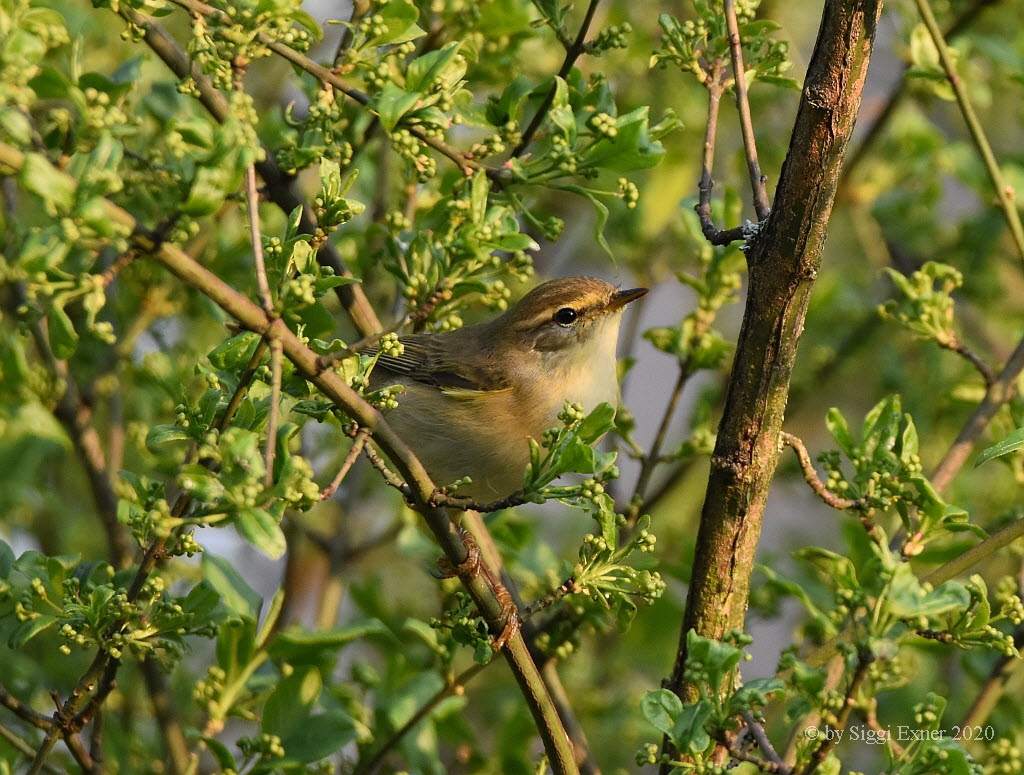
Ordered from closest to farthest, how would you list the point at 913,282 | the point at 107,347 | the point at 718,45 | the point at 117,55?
the point at 718,45 → the point at 913,282 → the point at 107,347 → the point at 117,55

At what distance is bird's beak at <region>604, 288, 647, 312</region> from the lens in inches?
156

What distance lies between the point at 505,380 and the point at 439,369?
28cm

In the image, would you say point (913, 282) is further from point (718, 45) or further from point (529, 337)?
point (529, 337)

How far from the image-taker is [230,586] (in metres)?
2.84

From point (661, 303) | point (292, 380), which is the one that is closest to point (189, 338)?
point (292, 380)

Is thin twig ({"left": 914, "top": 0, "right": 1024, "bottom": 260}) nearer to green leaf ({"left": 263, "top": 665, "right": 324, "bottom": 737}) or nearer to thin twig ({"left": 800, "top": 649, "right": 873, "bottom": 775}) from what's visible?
thin twig ({"left": 800, "top": 649, "right": 873, "bottom": 775})

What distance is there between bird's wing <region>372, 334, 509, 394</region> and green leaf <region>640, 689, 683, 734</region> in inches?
79.3

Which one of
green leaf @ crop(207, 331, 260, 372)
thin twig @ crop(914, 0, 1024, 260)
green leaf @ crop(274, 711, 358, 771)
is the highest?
thin twig @ crop(914, 0, 1024, 260)

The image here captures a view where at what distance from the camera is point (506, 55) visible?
3.36 meters

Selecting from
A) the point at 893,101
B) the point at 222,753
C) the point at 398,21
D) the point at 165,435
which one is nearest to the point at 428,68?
the point at 398,21

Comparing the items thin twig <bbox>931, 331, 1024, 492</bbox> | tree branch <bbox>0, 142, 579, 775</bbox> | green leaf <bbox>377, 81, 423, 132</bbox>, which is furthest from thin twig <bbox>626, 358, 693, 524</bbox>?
green leaf <bbox>377, 81, 423, 132</bbox>

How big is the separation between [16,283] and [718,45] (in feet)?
7.39

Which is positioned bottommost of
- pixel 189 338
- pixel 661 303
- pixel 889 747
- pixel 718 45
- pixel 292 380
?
pixel 889 747

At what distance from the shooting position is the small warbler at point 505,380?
3.71 meters
